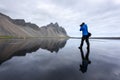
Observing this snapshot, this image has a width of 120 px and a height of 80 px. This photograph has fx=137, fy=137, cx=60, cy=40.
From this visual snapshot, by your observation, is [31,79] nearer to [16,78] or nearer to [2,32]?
[16,78]

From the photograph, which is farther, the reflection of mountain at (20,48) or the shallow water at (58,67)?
the reflection of mountain at (20,48)

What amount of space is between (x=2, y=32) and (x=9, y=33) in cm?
956

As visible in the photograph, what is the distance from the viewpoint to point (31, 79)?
4.36m

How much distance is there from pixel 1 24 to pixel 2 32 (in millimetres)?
17102

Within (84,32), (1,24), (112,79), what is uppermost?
(1,24)

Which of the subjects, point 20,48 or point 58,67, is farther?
point 20,48

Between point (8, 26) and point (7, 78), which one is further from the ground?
point (8, 26)

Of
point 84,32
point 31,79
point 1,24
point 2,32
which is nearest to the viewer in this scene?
point 31,79

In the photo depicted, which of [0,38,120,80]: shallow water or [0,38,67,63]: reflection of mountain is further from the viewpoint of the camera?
[0,38,67,63]: reflection of mountain

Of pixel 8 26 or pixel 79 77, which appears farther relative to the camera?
pixel 8 26

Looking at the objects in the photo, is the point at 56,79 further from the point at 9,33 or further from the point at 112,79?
the point at 9,33

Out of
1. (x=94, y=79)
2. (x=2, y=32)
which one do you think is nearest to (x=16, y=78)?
(x=94, y=79)

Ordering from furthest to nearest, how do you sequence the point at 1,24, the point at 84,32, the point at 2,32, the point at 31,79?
1. the point at 1,24
2. the point at 2,32
3. the point at 84,32
4. the point at 31,79

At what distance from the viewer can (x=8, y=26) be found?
6949 inches
